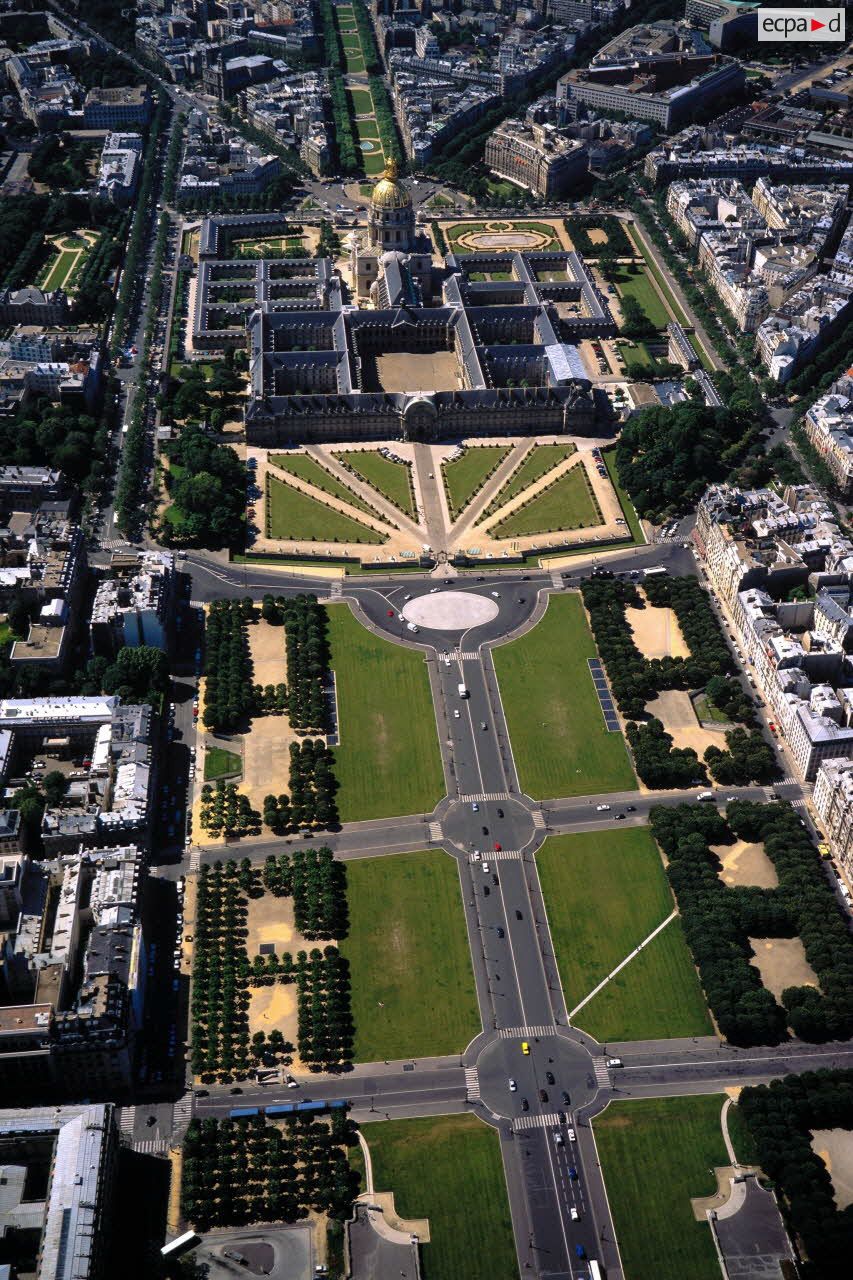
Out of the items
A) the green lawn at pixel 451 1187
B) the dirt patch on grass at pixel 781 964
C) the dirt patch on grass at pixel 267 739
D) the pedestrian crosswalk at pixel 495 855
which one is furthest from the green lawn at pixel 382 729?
the green lawn at pixel 451 1187

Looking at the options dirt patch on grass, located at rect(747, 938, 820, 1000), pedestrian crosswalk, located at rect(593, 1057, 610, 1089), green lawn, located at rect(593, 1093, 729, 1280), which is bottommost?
green lawn, located at rect(593, 1093, 729, 1280)

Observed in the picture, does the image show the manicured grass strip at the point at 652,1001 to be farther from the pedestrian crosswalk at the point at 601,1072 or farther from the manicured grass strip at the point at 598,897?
the pedestrian crosswalk at the point at 601,1072

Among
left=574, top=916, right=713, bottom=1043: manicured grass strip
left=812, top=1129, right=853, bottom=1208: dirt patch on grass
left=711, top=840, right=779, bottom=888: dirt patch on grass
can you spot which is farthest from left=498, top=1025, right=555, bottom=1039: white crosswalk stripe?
left=711, top=840, right=779, bottom=888: dirt patch on grass

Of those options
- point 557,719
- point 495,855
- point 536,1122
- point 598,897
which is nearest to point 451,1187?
point 536,1122

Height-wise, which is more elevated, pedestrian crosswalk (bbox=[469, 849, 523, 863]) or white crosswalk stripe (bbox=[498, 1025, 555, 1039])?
pedestrian crosswalk (bbox=[469, 849, 523, 863])

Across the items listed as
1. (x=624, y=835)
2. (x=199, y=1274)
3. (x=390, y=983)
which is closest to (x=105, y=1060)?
(x=199, y=1274)

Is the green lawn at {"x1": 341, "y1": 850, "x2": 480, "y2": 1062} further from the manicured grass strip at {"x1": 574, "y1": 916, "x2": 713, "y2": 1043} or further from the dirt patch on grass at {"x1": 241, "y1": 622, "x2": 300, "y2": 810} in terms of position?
the dirt patch on grass at {"x1": 241, "y1": 622, "x2": 300, "y2": 810}

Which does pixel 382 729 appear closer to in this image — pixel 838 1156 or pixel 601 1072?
pixel 601 1072
